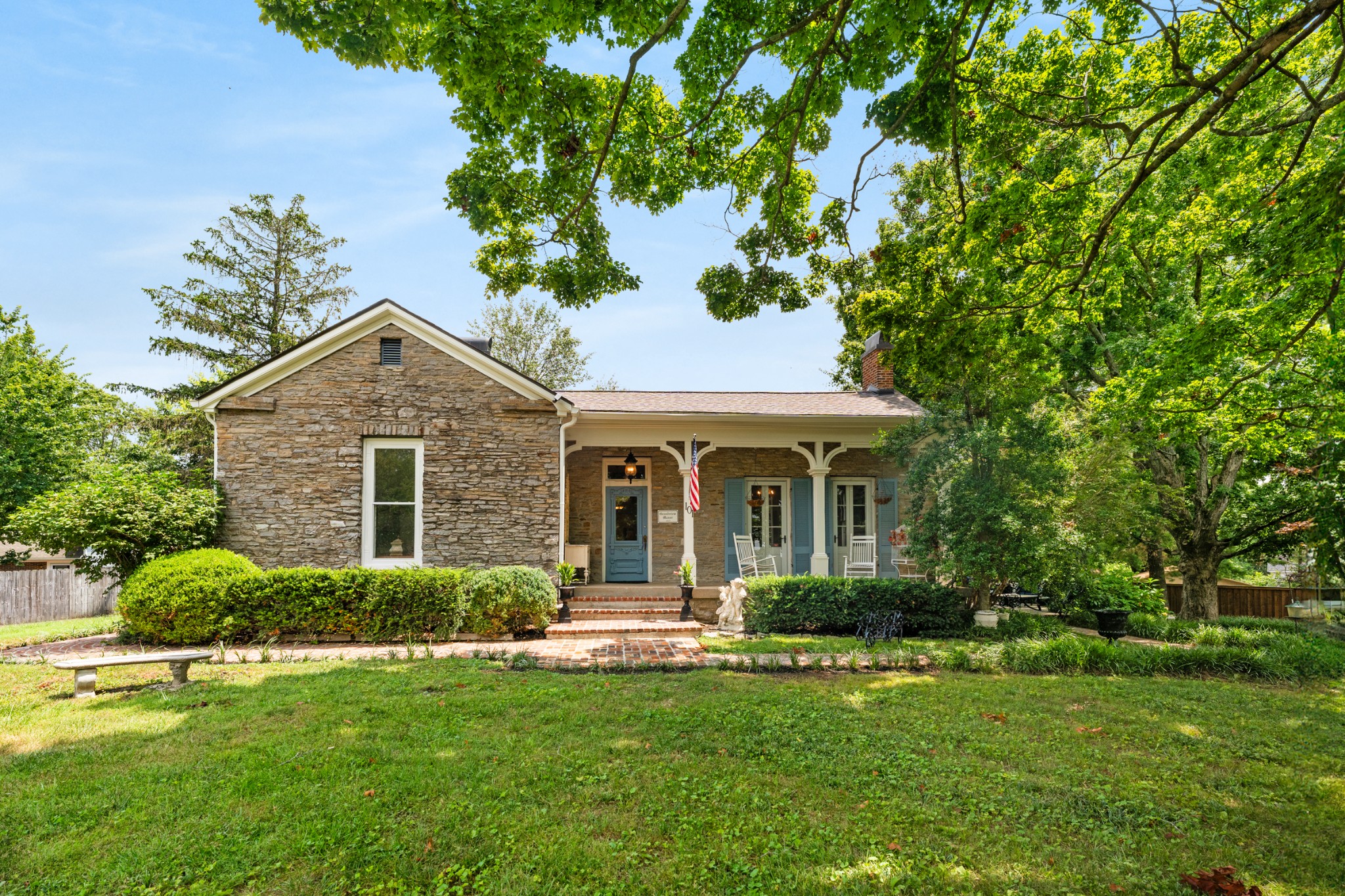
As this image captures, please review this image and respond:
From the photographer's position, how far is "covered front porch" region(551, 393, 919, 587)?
13445mm

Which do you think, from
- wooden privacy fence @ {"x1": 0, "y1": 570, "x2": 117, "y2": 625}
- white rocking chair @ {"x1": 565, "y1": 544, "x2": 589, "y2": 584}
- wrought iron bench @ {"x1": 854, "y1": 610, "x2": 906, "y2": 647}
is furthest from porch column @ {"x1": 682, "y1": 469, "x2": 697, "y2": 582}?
wooden privacy fence @ {"x1": 0, "y1": 570, "x2": 117, "y2": 625}

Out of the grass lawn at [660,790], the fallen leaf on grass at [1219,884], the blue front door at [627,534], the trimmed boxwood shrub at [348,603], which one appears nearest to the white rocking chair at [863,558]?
the blue front door at [627,534]

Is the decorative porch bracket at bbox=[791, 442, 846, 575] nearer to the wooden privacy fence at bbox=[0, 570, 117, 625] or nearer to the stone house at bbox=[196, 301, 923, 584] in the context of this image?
the stone house at bbox=[196, 301, 923, 584]

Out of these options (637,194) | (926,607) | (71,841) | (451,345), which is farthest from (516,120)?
(926,607)

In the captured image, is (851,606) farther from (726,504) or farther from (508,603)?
(508,603)

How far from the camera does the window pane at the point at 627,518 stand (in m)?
13.8

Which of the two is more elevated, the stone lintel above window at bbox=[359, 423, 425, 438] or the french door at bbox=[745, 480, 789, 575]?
the stone lintel above window at bbox=[359, 423, 425, 438]

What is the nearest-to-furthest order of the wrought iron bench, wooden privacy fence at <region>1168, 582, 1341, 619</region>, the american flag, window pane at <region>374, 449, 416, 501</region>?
the wrought iron bench
window pane at <region>374, 449, 416, 501</region>
the american flag
wooden privacy fence at <region>1168, 582, 1341, 619</region>

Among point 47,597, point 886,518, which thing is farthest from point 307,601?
point 47,597

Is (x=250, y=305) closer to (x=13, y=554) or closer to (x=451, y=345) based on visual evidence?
(x=13, y=554)

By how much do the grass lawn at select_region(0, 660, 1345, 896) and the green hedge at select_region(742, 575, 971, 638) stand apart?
132 inches

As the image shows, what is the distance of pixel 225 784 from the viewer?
3928 mm

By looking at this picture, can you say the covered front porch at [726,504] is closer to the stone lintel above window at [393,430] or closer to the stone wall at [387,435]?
the stone wall at [387,435]

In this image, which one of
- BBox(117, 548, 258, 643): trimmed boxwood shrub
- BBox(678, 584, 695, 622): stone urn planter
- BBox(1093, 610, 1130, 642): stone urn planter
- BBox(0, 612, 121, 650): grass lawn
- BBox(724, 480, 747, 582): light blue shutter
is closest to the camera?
BBox(117, 548, 258, 643): trimmed boxwood shrub
